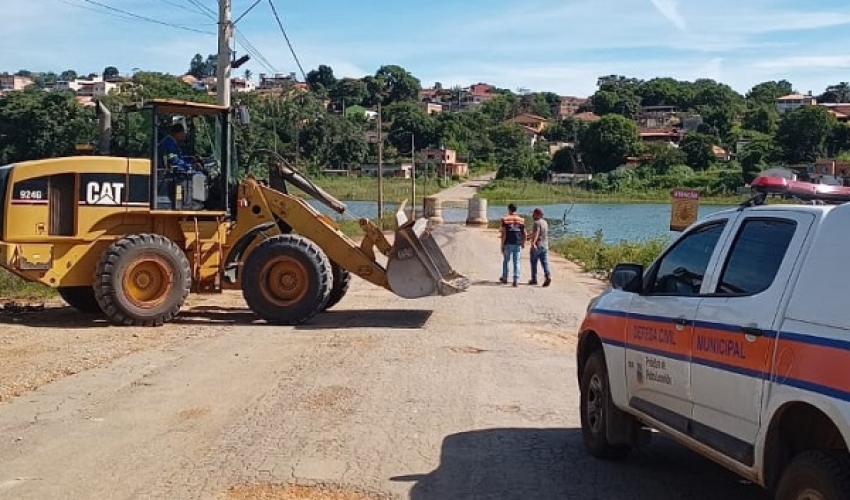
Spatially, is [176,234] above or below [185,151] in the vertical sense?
below

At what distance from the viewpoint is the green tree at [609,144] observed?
10612 cm

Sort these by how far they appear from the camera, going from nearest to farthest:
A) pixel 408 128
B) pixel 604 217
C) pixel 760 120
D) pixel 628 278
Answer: pixel 628 278, pixel 604 217, pixel 760 120, pixel 408 128

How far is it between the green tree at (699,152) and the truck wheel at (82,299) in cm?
7538

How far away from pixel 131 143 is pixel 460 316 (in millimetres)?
5799

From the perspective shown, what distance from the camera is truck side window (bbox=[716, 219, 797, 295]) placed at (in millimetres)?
5297

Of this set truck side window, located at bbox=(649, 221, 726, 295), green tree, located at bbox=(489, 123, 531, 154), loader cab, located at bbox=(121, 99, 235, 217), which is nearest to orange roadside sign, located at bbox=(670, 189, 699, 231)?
loader cab, located at bbox=(121, 99, 235, 217)

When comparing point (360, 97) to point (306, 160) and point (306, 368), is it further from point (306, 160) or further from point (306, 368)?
point (306, 368)

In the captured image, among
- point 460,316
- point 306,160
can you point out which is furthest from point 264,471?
point 306,160

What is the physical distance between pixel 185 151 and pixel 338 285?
3331 mm

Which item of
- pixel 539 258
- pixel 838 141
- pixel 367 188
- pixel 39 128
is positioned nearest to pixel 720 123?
pixel 367 188

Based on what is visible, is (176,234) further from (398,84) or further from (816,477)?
(398,84)

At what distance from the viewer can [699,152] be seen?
89.2 meters

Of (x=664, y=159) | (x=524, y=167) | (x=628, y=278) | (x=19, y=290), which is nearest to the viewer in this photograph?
(x=628, y=278)

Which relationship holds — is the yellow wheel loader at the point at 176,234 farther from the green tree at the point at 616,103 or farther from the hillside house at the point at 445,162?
the green tree at the point at 616,103
